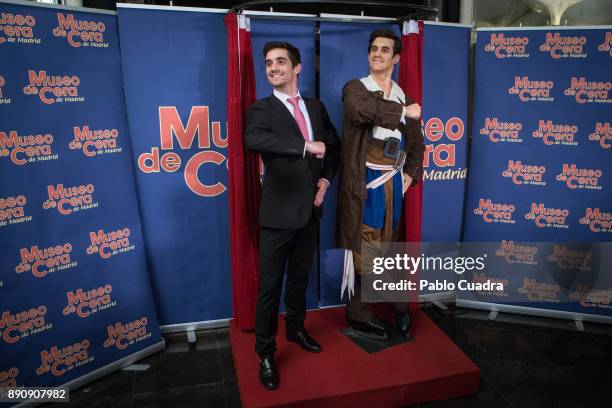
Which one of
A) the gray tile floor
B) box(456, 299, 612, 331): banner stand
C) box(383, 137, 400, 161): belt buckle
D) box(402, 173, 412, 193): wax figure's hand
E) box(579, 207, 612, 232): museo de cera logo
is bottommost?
the gray tile floor

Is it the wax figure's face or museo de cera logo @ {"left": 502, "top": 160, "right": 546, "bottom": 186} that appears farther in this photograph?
museo de cera logo @ {"left": 502, "top": 160, "right": 546, "bottom": 186}

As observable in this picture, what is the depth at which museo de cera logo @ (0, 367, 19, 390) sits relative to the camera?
8.34 feet

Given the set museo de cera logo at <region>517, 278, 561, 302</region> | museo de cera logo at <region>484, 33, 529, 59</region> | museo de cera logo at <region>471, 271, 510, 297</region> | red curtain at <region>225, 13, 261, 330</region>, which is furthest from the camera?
museo de cera logo at <region>471, 271, 510, 297</region>

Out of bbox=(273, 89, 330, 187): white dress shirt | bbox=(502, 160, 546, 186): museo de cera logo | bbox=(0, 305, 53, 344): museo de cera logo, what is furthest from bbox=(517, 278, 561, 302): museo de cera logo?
bbox=(0, 305, 53, 344): museo de cera logo

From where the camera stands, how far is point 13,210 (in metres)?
2.51

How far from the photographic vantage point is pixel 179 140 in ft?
10.2

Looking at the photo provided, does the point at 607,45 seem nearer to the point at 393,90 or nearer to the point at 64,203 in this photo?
the point at 393,90

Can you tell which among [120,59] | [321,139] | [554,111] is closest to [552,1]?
[554,111]

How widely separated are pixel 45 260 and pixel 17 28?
127 cm

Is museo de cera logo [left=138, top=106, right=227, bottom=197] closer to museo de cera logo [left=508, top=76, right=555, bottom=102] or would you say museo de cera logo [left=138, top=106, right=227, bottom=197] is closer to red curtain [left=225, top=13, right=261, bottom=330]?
red curtain [left=225, top=13, right=261, bottom=330]

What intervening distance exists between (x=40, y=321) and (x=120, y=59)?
1.65 metres

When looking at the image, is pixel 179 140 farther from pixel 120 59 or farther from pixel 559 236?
pixel 559 236

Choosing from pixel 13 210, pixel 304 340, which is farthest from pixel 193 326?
pixel 13 210

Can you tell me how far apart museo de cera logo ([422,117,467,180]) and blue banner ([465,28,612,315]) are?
14cm
